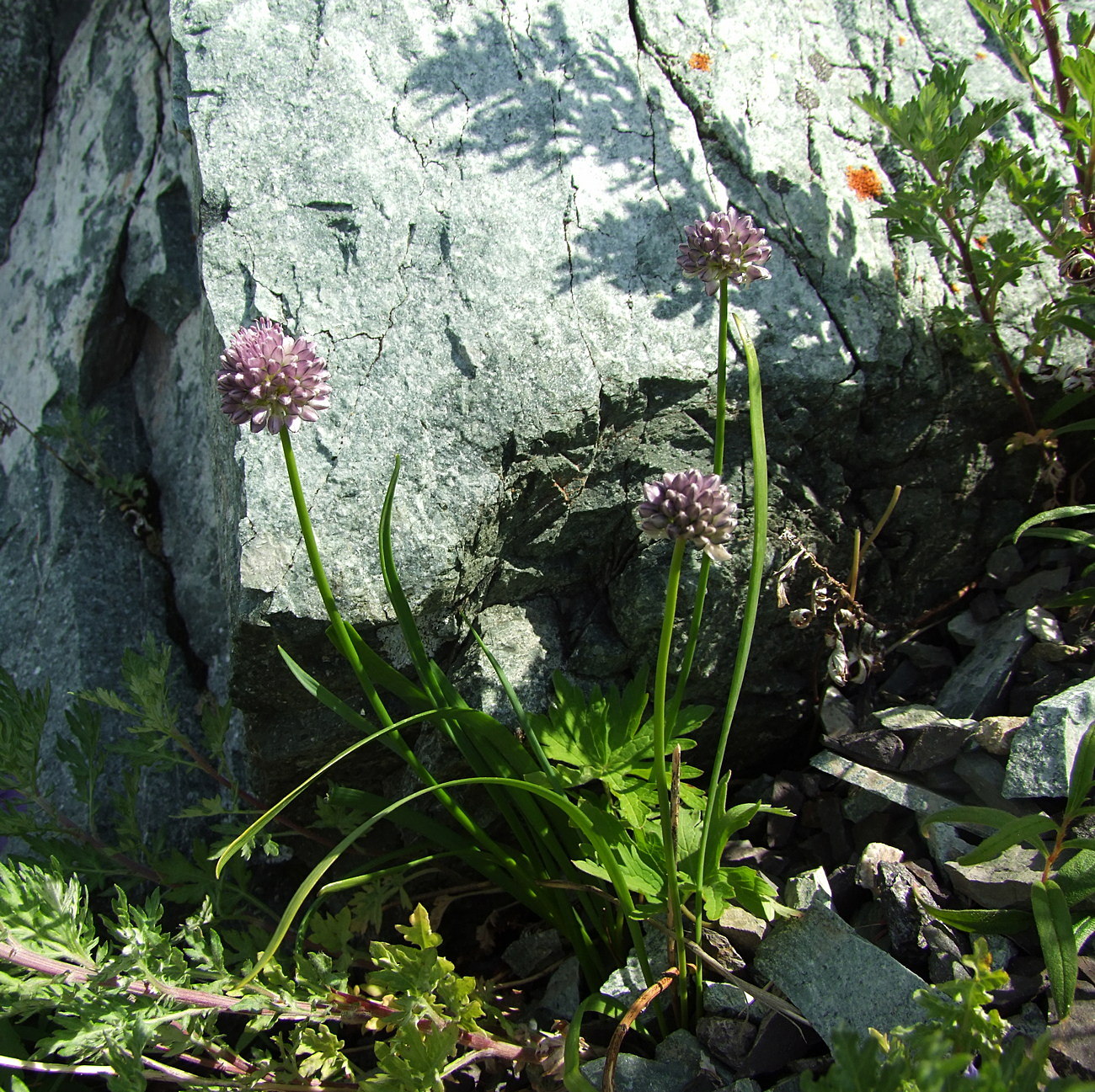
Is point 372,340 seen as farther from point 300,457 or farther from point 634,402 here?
point 634,402

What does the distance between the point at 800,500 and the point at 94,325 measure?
262 cm

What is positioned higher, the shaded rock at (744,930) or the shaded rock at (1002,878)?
the shaded rock at (1002,878)

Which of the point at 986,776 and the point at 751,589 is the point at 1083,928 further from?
the point at 751,589

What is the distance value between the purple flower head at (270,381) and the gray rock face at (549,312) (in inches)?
21.0

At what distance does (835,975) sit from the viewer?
2197 millimetres

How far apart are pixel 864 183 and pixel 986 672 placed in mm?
1679

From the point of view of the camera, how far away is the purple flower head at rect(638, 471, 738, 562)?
6.01 ft

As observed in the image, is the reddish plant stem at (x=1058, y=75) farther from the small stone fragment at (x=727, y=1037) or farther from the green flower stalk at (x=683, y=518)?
the small stone fragment at (x=727, y=1037)

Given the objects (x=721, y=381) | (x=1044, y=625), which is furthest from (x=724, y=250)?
(x=1044, y=625)

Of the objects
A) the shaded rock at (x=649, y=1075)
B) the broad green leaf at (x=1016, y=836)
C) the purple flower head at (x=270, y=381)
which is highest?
the purple flower head at (x=270, y=381)

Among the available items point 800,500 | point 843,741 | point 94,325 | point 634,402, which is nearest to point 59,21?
point 94,325

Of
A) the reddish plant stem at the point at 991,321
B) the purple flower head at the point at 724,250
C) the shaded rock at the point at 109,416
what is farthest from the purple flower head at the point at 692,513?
the shaded rock at the point at 109,416

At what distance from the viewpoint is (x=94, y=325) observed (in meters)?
3.47

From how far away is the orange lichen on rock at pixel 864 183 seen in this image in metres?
3.17
